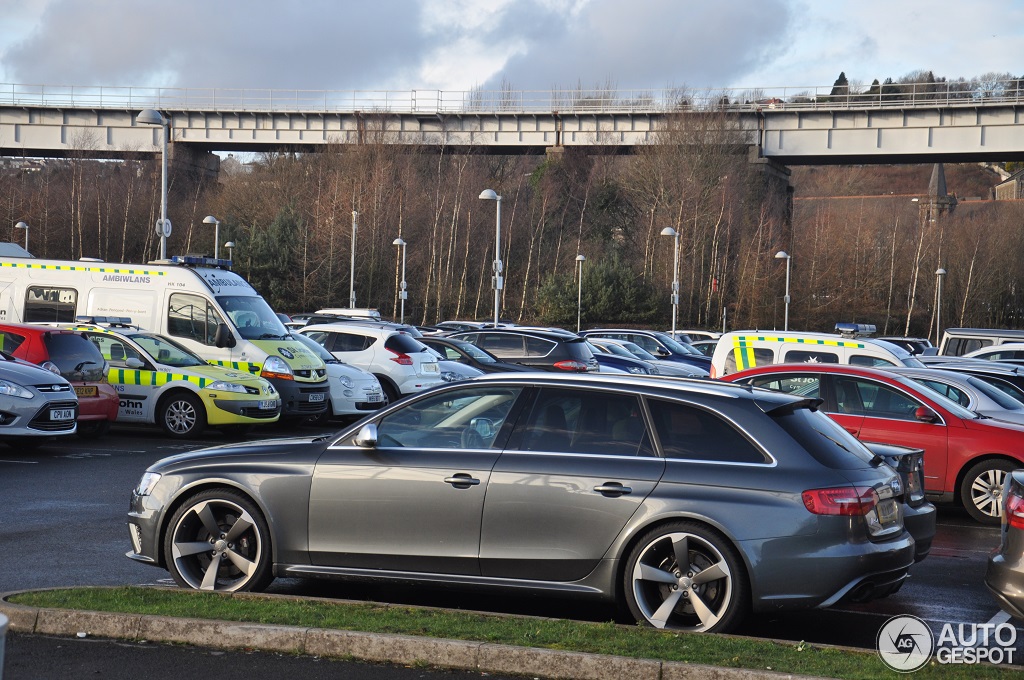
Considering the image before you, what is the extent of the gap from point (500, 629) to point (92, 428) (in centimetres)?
1202

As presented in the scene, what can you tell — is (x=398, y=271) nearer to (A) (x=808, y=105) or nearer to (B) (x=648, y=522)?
(A) (x=808, y=105)

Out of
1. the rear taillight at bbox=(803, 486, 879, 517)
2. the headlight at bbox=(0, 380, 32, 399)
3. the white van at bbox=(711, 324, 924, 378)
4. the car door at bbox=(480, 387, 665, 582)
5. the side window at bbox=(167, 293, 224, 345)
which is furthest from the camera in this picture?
the side window at bbox=(167, 293, 224, 345)

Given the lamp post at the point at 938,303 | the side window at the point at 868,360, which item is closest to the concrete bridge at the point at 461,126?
the lamp post at the point at 938,303

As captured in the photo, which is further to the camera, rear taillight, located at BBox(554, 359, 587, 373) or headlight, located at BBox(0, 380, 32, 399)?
rear taillight, located at BBox(554, 359, 587, 373)

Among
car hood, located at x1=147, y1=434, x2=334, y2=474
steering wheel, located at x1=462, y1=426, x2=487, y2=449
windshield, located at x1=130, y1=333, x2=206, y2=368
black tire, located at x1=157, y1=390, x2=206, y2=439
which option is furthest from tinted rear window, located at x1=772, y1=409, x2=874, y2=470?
windshield, located at x1=130, y1=333, x2=206, y2=368

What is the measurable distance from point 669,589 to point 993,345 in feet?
81.3

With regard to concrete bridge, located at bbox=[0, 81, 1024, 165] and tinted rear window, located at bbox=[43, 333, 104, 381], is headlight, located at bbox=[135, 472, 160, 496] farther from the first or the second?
concrete bridge, located at bbox=[0, 81, 1024, 165]

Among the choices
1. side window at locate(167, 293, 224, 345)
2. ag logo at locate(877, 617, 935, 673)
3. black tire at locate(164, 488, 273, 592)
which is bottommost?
ag logo at locate(877, 617, 935, 673)

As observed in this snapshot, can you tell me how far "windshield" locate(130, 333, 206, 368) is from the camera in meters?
17.7

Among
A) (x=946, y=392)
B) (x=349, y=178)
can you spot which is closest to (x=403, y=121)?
(x=349, y=178)

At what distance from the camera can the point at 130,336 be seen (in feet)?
58.4

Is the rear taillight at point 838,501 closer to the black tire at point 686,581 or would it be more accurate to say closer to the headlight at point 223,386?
the black tire at point 686,581

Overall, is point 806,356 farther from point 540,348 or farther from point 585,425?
point 585,425

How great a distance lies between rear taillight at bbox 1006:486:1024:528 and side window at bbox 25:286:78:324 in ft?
56.0
